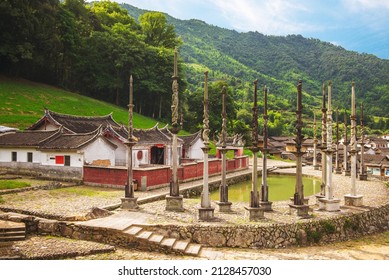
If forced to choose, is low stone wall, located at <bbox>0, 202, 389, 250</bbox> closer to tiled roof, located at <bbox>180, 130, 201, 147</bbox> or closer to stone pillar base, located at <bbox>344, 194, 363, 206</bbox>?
stone pillar base, located at <bbox>344, 194, 363, 206</bbox>

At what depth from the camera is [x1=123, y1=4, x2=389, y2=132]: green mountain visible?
8844 centimetres

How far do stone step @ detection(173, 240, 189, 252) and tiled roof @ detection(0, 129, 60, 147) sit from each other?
17054 millimetres

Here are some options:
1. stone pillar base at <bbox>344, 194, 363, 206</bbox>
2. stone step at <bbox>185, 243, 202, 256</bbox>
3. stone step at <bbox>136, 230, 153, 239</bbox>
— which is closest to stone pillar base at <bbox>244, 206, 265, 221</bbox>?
stone step at <bbox>185, 243, 202, 256</bbox>

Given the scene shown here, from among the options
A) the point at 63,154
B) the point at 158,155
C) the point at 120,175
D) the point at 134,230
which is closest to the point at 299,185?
the point at 134,230

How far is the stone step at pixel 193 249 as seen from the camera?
9.81 metres

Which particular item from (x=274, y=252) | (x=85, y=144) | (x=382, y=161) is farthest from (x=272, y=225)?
(x=382, y=161)

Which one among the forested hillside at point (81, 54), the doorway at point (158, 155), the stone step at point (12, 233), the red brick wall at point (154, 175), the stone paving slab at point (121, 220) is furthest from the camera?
the forested hillside at point (81, 54)

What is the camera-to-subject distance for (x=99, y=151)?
24.1m

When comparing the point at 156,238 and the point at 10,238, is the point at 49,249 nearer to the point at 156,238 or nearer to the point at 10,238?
the point at 10,238

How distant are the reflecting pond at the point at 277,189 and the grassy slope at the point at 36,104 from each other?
1900 centimetres

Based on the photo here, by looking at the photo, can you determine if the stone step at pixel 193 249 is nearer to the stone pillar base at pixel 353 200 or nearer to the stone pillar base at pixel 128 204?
the stone pillar base at pixel 128 204

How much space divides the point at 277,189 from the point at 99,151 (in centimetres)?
1330

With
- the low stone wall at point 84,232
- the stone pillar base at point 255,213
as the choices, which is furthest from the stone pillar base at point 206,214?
the low stone wall at point 84,232

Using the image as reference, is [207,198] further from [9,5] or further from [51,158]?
[9,5]
